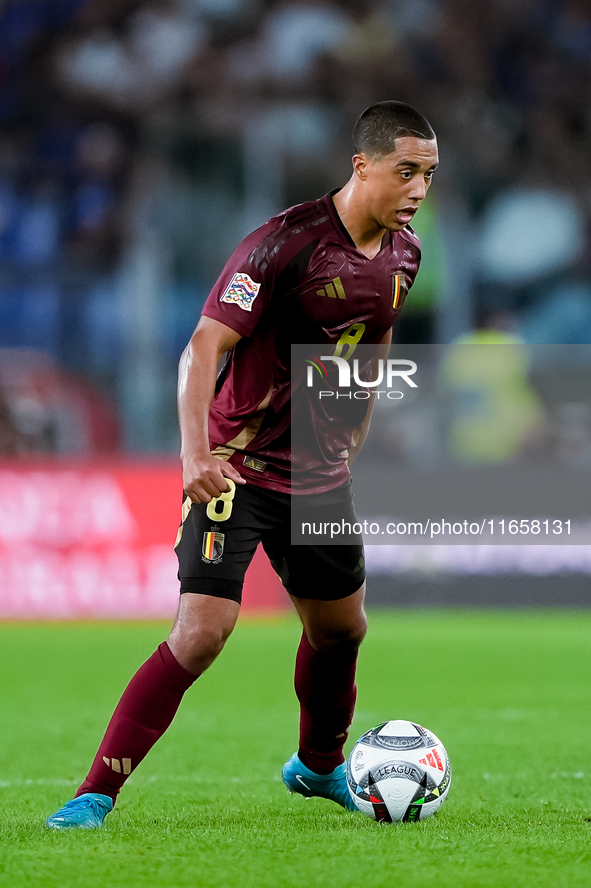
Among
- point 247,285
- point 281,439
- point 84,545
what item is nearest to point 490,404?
point 84,545

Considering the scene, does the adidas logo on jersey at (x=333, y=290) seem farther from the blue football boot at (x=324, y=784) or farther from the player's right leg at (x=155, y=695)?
the blue football boot at (x=324, y=784)

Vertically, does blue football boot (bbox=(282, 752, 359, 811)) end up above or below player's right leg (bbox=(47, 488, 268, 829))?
below

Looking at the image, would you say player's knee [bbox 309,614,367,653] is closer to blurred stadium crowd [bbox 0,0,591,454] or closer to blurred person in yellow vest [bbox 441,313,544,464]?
blurred person in yellow vest [bbox 441,313,544,464]

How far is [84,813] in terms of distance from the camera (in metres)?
3.69

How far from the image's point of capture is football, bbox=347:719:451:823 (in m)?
3.88

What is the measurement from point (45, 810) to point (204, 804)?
549 mm

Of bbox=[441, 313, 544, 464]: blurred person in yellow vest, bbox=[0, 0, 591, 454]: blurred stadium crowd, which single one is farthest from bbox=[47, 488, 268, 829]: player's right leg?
bbox=[0, 0, 591, 454]: blurred stadium crowd

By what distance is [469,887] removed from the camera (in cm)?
306

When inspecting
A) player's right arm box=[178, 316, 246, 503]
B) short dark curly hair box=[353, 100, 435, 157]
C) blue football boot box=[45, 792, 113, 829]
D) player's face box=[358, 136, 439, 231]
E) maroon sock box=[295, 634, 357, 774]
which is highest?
short dark curly hair box=[353, 100, 435, 157]

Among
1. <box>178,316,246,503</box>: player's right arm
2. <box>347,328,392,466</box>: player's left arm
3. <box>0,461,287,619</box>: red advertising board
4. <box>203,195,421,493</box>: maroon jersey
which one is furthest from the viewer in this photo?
<box>0,461,287,619</box>: red advertising board

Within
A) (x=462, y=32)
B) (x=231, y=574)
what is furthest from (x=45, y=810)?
(x=462, y=32)

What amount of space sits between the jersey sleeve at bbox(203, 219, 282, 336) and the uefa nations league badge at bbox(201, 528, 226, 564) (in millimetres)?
634

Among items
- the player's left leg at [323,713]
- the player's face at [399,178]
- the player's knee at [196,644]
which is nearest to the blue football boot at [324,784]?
the player's left leg at [323,713]

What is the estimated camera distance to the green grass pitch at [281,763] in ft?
10.7
